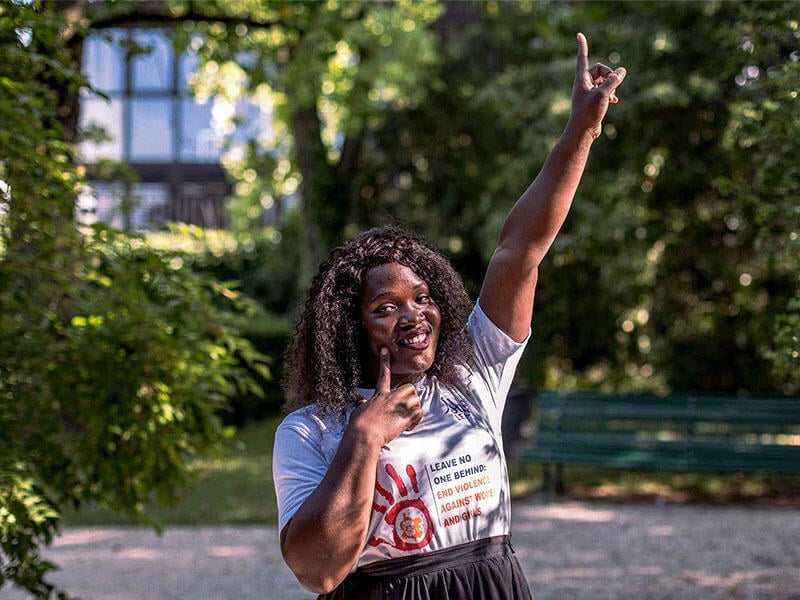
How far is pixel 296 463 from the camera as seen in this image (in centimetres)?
212

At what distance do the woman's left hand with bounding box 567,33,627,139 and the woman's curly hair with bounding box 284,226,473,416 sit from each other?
17.8 inches

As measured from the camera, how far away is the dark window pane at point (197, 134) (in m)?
27.3

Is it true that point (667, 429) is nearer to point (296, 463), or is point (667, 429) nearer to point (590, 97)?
point (590, 97)

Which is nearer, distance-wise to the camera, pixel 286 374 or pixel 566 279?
pixel 286 374

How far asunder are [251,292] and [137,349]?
1325cm

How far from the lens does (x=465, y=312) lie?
2547 mm

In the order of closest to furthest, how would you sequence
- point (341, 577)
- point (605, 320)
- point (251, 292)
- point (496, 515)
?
1. point (341, 577)
2. point (496, 515)
3. point (605, 320)
4. point (251, 292)

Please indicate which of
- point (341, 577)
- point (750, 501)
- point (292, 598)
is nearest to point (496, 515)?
point (341, 577)

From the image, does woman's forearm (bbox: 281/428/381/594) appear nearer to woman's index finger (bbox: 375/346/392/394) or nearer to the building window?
woman's index finger (bbox: 375/346/392/394)

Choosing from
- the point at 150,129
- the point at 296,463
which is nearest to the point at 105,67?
the point at 150,129

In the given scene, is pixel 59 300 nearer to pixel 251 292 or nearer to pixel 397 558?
pixel 397 558

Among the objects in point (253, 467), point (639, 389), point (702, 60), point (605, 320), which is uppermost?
point (702, 60)

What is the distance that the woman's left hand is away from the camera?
7.89 ft

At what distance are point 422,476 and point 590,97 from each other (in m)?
0.94
